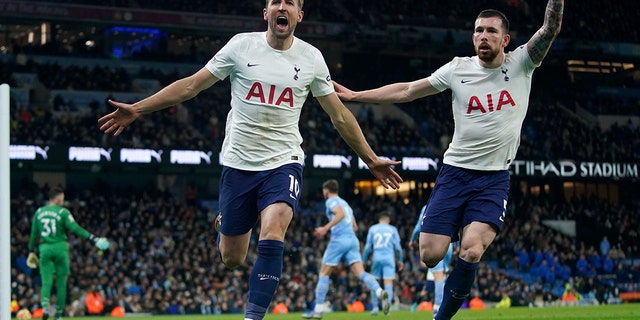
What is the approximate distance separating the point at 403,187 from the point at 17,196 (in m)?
18.1

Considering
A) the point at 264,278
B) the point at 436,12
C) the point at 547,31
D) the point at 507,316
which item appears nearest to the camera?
the point at 264,278

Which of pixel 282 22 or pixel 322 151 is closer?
pixel 282 22

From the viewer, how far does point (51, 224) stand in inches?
680

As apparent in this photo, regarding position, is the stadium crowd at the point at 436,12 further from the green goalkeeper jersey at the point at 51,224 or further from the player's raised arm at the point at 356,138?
the player's raised arm at the point at 356,138

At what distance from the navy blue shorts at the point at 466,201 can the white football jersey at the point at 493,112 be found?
10 centimetres

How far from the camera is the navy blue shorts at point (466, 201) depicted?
31.0 feet

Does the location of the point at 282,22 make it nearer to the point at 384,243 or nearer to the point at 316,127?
the point at 384,243

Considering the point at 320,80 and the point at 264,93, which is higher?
the point at 320,80

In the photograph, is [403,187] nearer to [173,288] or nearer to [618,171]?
[618,171]

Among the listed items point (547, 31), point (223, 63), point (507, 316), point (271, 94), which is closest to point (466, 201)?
point (547, 31)

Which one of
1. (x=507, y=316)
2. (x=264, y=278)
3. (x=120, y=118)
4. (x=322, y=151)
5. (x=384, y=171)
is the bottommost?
(x=507, y=316)

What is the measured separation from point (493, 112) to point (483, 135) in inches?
9.8

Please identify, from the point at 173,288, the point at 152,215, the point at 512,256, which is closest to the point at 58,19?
the point at 152,215

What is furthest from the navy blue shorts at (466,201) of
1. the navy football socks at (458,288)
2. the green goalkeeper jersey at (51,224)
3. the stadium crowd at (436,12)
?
the stadium crowd at (436,12)
